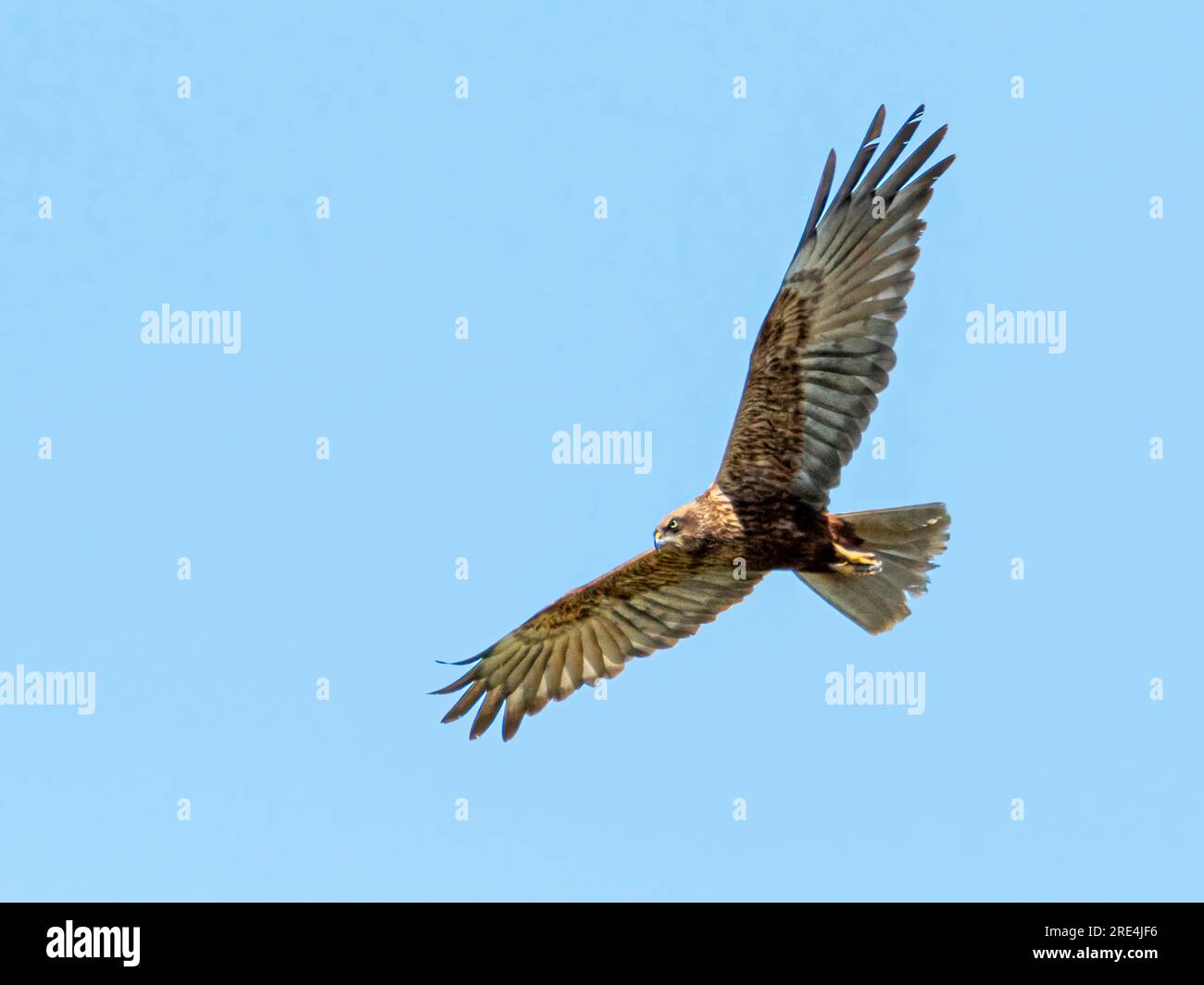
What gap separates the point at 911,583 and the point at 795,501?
1.14 meters

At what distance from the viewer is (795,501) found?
46.3ft

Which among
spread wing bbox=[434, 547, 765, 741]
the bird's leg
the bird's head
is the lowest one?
spread wing bbox=[434, 547, 765, 741]

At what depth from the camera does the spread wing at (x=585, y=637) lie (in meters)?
15.2

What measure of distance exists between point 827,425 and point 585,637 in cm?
292

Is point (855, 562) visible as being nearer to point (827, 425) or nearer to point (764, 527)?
point (764, 527)

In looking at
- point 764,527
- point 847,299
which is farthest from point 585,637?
point 847,299

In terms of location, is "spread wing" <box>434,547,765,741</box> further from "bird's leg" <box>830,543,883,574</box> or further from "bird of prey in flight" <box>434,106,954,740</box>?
"bird's leg" <box>830,543,883,574</box>

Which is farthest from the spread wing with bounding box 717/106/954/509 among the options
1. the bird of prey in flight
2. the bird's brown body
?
the bird's brown body

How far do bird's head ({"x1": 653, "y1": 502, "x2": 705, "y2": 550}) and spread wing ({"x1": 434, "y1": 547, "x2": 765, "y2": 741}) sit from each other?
99 centimetres

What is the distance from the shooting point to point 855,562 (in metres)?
14.2

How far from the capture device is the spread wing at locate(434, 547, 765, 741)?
50.0 feet

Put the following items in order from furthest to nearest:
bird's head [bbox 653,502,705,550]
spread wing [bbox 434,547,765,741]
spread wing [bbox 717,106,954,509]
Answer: spread wing [bbox 434,547,765,741]
bird's head [bbox 653,502,705,550]
spread wing [bbox 717,106,954,509]
